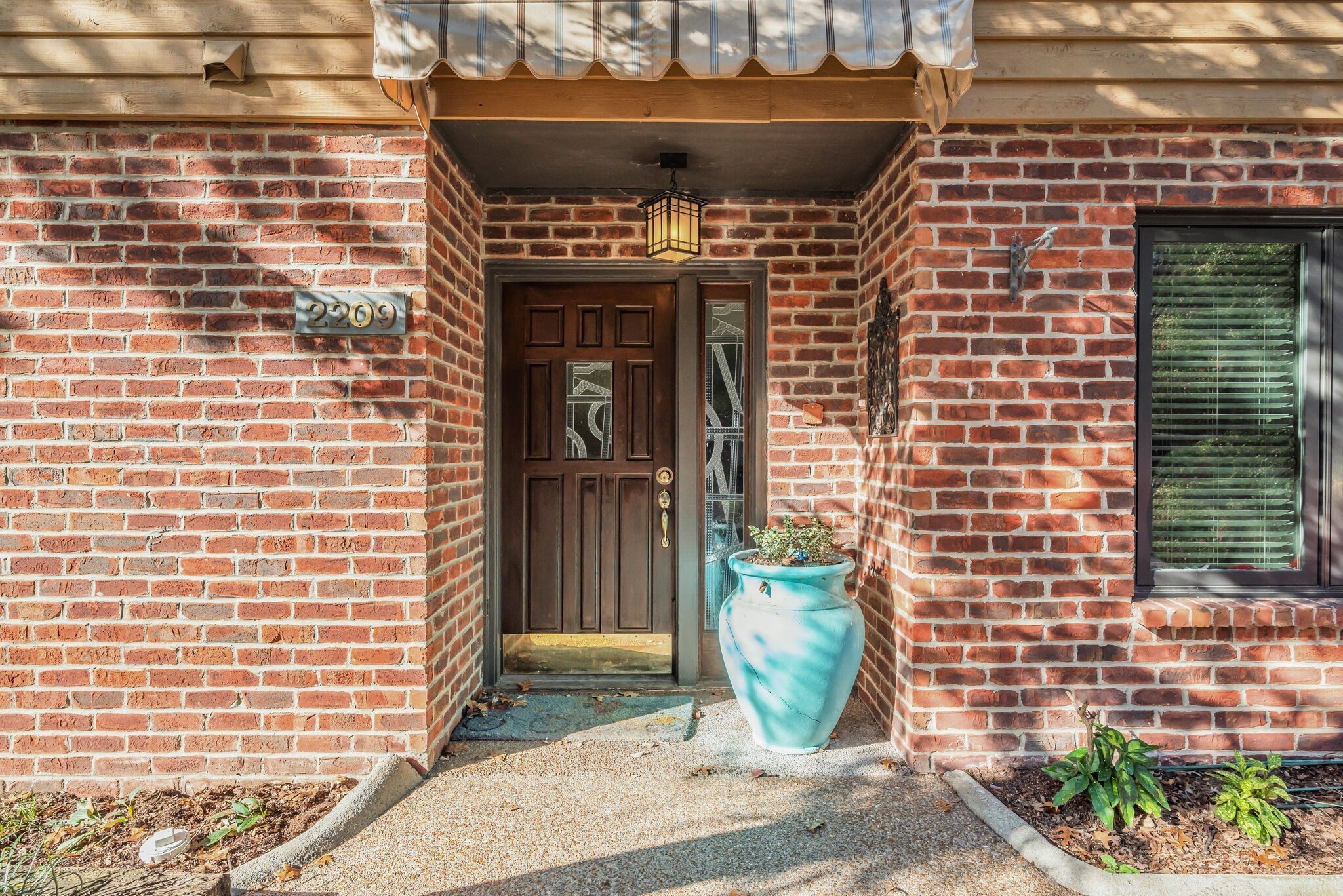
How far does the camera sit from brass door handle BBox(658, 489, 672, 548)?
390 cm

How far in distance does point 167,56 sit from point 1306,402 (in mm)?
4806

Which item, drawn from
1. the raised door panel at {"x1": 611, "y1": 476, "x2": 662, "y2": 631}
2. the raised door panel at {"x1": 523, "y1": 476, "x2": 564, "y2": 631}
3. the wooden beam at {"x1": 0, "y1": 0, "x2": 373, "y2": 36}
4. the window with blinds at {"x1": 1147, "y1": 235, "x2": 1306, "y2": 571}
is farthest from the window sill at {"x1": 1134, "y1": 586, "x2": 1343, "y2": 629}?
the wooden beam at {"x1": 0, "y1": 0, "x2": 373, "y2": 36}

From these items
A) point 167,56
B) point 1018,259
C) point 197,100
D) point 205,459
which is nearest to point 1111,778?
point 1018,259

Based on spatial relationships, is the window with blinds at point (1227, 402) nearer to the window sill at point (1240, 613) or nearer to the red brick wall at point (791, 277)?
the window sill at point (1240, 613)

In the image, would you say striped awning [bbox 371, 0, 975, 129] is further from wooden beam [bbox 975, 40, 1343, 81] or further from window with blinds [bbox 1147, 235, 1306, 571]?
window with blinds [bbox 1147, 235, 1306, 571]

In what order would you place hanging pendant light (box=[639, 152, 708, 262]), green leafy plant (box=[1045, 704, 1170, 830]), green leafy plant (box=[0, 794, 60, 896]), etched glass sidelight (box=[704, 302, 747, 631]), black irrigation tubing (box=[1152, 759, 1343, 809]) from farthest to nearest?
1. etched glass sidelight (box=[704, 302, 747, 631])
2. hanging pendant light (box=[639, 152, 708, 262])
3. black irrigation tubing (box=[1152, 759, 1343, 809])
4. green leafy plant (box=[1045, 704, 1170, 830])
5. green leafy plant (box=[0, 794, 60, 896])

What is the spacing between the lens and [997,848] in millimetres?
2361

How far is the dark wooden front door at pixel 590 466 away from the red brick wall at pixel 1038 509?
1.52 metres

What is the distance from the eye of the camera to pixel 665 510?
390 cm

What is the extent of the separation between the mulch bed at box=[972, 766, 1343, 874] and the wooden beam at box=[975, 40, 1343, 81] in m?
2.75

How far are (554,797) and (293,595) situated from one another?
1.29 m

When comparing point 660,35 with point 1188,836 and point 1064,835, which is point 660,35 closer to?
point 1064,835

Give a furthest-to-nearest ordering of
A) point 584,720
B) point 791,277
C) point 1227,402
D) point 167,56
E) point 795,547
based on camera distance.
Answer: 1. point 791,277
2. point 584,720
3. point 795,547
4. point 1227,402
5. point 167,56

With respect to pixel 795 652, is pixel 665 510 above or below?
above
